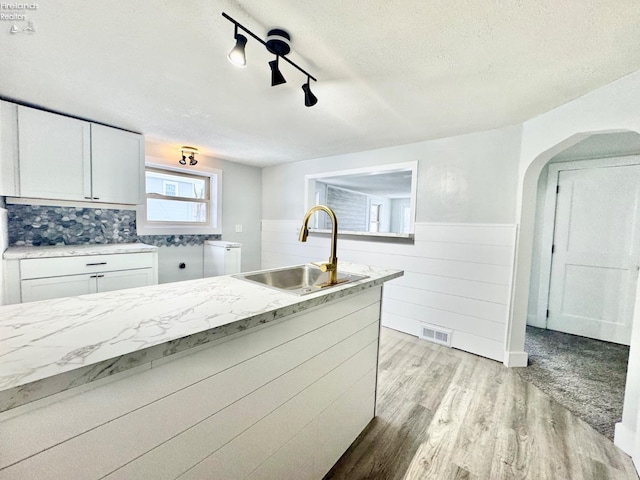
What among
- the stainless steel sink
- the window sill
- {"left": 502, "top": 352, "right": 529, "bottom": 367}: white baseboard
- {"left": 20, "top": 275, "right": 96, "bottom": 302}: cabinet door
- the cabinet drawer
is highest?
the window sill

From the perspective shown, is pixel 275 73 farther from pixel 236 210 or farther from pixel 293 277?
pixel 236 210

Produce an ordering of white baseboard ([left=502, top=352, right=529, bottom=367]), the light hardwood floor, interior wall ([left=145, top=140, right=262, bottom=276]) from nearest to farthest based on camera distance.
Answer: the light hardwood floor < white baseboard ([left=502, top=352, right=529, bottom=367]) < interior wall ([left=145, top=140, right=262, bottom=276])

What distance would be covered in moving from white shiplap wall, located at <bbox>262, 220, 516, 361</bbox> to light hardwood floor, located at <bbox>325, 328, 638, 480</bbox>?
438mm

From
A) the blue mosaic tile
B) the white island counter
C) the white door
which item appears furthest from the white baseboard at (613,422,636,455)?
the blue mosaic tile

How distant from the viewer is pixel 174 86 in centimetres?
194

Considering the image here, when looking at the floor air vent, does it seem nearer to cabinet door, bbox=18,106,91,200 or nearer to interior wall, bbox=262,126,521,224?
interior wall, bbox=262,126,521,224

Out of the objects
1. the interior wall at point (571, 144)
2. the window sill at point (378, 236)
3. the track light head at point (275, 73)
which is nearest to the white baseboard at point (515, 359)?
the interior wall at point (571, 144)

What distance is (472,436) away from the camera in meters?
1.68

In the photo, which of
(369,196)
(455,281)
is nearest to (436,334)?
(455,281)

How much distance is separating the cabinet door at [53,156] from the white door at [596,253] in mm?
5366

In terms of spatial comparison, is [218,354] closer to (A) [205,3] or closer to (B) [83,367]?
(B) [83,367]

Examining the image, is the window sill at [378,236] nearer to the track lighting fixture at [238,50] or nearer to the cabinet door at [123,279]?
the cabinet door at [123,279]

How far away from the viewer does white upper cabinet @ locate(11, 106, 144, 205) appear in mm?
2373

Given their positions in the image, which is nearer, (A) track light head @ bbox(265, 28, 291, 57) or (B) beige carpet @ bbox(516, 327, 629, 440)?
(A) track light head @ bbox(265, 28, 291, 57)
